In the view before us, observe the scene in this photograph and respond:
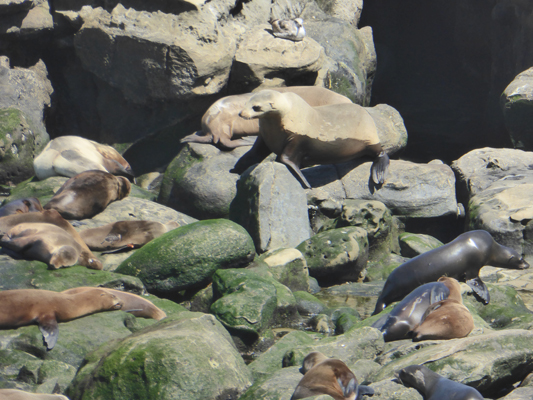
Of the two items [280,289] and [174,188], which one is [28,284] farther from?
[174,188]

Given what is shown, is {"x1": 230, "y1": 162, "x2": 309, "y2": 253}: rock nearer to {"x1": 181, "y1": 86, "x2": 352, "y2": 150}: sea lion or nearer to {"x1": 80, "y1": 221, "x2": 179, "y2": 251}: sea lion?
{"x1": 80, "y1": 221, "x2": 179, "y2": 251}: sea lion

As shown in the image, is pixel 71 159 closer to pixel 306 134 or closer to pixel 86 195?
pixel 86 195

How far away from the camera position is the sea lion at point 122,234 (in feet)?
20.7

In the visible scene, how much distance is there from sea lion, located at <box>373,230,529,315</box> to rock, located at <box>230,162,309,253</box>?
2.02m

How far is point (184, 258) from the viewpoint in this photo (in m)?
5.74

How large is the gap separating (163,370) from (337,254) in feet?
13.2

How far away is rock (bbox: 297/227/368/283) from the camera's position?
706cm

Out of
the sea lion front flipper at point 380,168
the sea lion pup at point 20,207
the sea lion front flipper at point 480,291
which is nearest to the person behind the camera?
the sea lion front flipper at point 480,291

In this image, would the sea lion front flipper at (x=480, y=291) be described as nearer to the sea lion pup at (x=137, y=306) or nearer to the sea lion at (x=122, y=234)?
the sea lion pup at (x=137, y=306)

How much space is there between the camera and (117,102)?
37.3 feet

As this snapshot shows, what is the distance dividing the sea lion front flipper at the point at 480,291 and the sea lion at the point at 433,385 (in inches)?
92.3

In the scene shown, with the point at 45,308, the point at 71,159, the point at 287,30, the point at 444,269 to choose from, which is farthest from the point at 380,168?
the point at 45,308

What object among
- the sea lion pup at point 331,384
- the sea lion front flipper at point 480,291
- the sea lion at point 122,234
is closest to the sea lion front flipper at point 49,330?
the sea lion pup at point 331,384

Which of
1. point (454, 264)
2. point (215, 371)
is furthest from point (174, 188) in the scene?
point (215, 371)
